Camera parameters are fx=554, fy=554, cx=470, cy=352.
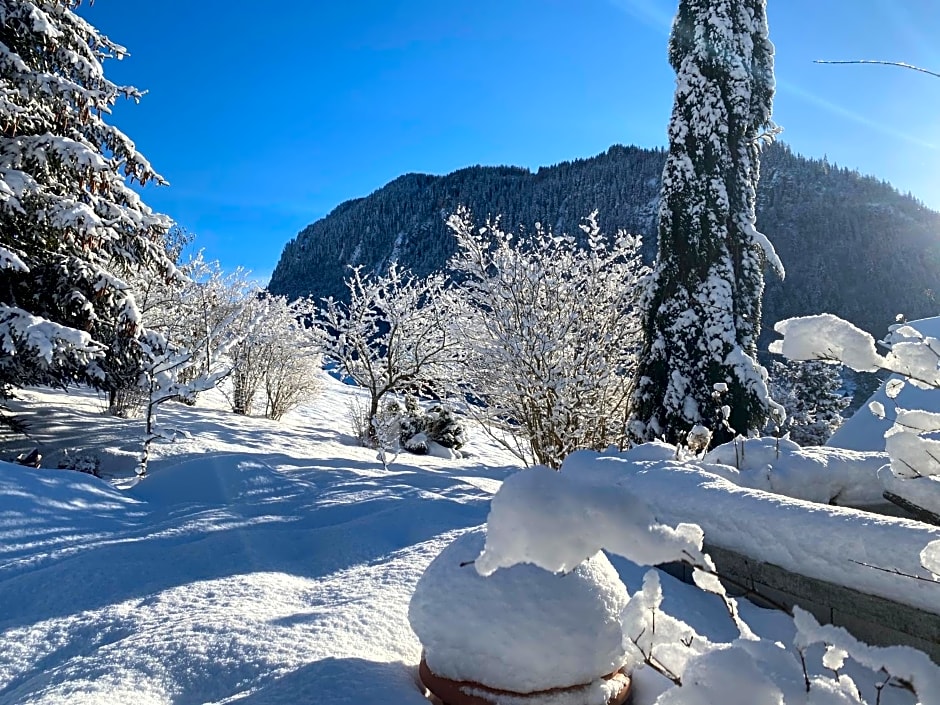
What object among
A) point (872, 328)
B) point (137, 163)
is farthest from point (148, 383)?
point (872, 328)

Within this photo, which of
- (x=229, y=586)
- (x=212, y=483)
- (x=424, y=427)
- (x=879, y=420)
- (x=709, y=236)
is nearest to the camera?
(x=229, y=586)

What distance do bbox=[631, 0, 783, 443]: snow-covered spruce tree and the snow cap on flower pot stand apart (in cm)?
625

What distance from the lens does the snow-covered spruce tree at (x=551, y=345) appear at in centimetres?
752

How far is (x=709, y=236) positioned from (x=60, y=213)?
8.09 m

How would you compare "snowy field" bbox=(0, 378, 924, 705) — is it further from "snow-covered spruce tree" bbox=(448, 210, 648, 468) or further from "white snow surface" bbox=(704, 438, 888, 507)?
"snow-covered spruce tree" bbox=(448, 210, 648, 468)

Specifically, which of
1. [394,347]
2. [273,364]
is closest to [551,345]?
[394,347]

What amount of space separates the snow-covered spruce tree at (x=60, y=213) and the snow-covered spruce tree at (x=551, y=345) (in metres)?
4.65

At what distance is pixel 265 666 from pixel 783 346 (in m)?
2.15

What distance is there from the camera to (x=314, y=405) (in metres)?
21.2

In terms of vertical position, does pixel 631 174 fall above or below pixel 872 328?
above

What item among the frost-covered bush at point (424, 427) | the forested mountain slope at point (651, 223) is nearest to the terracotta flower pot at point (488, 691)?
the frost-covered bush at point (424, 427)

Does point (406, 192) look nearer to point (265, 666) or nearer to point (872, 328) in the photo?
A: point (872, 328)

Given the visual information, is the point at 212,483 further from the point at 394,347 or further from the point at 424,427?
the point at 394,347

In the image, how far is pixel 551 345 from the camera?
24.2 ft
